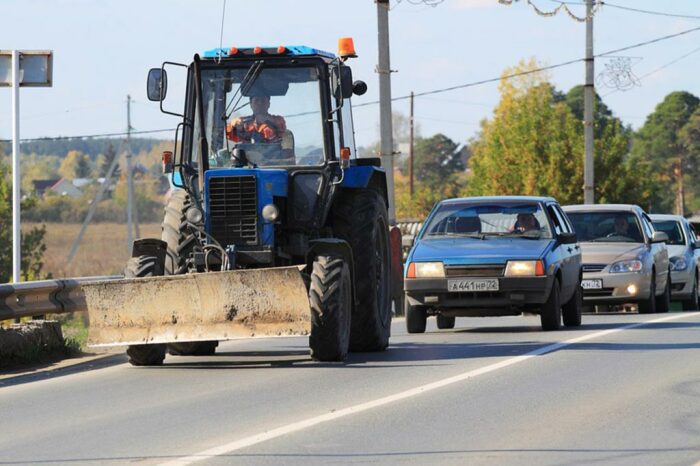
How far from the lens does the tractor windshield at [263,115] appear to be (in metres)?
14.8

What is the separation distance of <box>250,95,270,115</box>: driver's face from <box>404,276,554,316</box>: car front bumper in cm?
398

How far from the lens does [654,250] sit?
2484 centimetres

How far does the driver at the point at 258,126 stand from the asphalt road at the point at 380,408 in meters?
2.14

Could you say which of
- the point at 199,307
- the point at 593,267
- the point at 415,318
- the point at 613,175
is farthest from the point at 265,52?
the point at 613,175

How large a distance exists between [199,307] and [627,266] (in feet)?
38.2

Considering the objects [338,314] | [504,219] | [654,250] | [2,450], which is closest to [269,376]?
[338,314]

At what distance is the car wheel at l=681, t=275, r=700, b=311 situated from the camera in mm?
28977

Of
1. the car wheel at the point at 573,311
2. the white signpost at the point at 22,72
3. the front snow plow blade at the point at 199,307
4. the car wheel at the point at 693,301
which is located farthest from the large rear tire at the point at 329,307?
the car wheel at the point at 693,301

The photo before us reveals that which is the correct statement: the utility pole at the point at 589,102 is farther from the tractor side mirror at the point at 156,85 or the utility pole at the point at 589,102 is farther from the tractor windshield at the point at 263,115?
A: the tractor side mirror at the point at 156,85

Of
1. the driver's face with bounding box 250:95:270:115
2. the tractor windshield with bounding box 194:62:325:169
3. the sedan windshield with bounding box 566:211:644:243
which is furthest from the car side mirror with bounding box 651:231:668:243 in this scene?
the driver's face with bounding box 250:95:270:115

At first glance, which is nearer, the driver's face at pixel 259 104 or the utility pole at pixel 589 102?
the driver's face at pixel 259 104

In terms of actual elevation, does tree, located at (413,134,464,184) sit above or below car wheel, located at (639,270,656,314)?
above

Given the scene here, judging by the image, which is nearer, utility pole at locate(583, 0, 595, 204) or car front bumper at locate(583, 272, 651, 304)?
car front bumper at locate(583, 272, 651, 304)

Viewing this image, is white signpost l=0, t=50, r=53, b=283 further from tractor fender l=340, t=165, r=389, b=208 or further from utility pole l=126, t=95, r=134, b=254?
utility pole l=126, t=95, r=134, b=254
